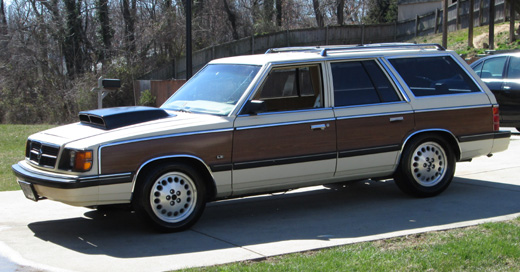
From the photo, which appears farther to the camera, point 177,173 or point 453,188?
point 453,188

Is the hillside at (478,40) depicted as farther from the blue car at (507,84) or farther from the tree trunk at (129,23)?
the blue car at (507,84)

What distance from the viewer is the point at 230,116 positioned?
22.3ft

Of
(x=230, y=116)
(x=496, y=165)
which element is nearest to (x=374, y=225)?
(x=230, y=116)

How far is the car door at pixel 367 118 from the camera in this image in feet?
24.2

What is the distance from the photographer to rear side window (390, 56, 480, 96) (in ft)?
26.2

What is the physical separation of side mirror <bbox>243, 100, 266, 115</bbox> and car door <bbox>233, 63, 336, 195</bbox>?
3cm

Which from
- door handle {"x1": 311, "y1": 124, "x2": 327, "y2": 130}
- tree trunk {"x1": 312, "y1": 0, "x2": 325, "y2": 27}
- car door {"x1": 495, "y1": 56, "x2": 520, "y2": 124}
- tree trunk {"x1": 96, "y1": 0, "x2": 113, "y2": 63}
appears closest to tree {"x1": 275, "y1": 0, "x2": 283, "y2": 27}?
tree trunk {"x1": 312, "y1": 0, "x2": 325, "y2": 27}

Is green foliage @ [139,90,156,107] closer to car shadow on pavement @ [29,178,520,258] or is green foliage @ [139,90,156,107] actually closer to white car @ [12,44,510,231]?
white car @ [12,44,510,231]

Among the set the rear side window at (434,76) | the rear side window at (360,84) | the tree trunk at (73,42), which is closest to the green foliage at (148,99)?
the tree trunk at (73,42)

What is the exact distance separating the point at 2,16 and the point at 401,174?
121 ft

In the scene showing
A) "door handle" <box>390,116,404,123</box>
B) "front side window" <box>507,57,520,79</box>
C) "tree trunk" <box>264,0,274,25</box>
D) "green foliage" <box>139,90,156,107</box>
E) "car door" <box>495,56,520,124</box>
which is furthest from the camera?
"tree trunk" <box>264,0,274,25</box>

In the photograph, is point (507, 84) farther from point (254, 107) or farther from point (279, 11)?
point (279, 11)

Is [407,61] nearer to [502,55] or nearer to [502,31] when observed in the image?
[502,55]

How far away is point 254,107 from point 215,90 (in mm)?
804
